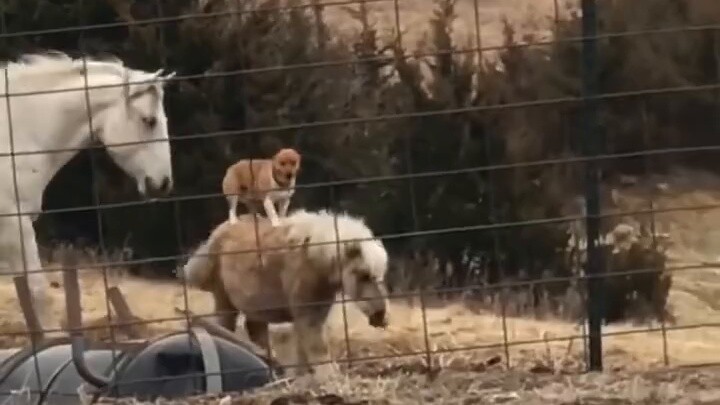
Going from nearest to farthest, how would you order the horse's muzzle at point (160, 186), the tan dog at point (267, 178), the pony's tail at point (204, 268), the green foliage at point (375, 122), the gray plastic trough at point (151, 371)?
the gray plastic trough at point (151, 371), the pony's tail at point (204, 268), the horse's muzzle at point (160, 186), the tan dog at point (267, 178), the green foliage at point (375, 122)

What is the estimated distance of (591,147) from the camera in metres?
4.16

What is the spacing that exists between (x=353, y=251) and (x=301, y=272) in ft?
0.71

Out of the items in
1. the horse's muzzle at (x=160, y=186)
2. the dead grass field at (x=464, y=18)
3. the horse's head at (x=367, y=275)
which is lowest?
the horse's head at (x=367, y=275)

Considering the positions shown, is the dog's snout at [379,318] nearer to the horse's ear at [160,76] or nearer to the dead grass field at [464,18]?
the horse's ear at [160,76]

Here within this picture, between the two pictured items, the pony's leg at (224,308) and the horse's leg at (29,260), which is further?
the horse's leg at (29,260)

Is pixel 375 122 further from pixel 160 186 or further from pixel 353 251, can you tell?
pixel 353 251

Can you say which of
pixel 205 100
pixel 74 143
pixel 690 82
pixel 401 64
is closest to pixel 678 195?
pixel 690 82

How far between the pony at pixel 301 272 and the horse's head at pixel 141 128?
109 centimetres

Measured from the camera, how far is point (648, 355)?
5.40 meters

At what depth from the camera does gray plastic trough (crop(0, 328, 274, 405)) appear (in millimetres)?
4234

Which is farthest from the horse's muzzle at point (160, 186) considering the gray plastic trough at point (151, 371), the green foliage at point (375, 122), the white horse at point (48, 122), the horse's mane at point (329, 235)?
the gray plastic trough at point (151, 371)

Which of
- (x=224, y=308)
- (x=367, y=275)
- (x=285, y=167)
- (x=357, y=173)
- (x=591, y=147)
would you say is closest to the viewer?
(x=591, y=147)

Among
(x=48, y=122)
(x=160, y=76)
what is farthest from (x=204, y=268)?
(x=160, y=76)

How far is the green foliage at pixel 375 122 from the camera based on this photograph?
8492 mm
